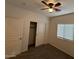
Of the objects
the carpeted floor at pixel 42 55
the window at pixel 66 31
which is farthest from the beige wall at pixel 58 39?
the carpeted floor at pixel 42 55

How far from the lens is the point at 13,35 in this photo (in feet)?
17.4

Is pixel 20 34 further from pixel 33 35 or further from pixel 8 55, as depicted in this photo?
pixel 33 35

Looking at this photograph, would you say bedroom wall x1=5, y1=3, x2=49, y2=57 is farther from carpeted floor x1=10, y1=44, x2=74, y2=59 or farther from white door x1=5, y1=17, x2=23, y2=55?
carpeted floor x1=10, y1=44, x2=74, y2=59

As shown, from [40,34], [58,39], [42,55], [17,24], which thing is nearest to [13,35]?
[17,24]

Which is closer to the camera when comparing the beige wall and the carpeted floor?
the carpeted floor

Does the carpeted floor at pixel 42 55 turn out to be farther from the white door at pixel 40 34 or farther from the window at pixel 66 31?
the white door at pixel 40 34

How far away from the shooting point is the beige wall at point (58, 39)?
5.64 meters

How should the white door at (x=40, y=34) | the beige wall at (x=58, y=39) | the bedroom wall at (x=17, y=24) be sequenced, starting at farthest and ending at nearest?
1. the white door at (x=40, y=34)
2. the beige wall at (x=58, y=39)
3. the bedroom wall at (x=17, y=24)

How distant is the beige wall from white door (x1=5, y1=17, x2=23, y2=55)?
2.75 m

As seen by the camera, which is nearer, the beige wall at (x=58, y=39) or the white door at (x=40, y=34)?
the beige wall at (x=58, y=39)

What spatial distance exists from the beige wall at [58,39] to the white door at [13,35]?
2.75 meters

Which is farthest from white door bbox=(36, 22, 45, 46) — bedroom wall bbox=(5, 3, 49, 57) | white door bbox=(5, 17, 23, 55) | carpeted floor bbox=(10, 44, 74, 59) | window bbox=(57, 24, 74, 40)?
white door bbox=(5, 17, 23, 55)

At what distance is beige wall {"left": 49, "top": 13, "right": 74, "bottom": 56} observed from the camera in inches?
222
